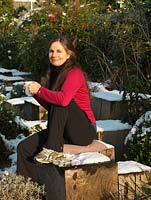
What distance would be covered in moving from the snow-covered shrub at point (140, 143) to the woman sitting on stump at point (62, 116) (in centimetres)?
73

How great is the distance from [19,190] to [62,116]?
717 mm

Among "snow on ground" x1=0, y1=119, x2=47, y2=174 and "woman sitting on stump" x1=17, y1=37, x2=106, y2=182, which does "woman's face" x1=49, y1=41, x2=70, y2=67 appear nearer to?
"woman sitting on stump" x1=17, y1=37, x2=106, y2=182

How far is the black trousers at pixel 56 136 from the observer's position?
379cm

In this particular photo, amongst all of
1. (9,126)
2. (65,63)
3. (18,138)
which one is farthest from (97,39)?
(65,63)

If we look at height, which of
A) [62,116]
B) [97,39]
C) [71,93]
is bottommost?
[62,116]

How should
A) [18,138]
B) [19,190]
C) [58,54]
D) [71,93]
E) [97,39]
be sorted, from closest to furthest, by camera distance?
1. [19,190]
2. [71,93]
3. [58,54]
4. [18,138]
5. [97,39]

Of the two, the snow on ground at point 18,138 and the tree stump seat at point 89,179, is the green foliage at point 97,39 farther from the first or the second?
the tree stump seat at point 89,179

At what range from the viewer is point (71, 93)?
3.85 m

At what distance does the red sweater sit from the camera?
3.78m

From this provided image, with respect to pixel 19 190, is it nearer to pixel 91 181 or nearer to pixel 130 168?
pixel 91 181

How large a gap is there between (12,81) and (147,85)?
16.2 ft

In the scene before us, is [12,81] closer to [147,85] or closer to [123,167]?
[147,85]

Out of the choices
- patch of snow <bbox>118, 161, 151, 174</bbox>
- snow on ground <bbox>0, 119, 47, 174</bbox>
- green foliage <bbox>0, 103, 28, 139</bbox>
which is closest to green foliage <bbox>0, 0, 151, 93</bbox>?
snow on ground <bbox>0, 119, 47, 174</bbox>

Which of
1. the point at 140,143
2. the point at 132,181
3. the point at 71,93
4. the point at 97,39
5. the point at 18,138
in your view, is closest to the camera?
the point at 132,181
